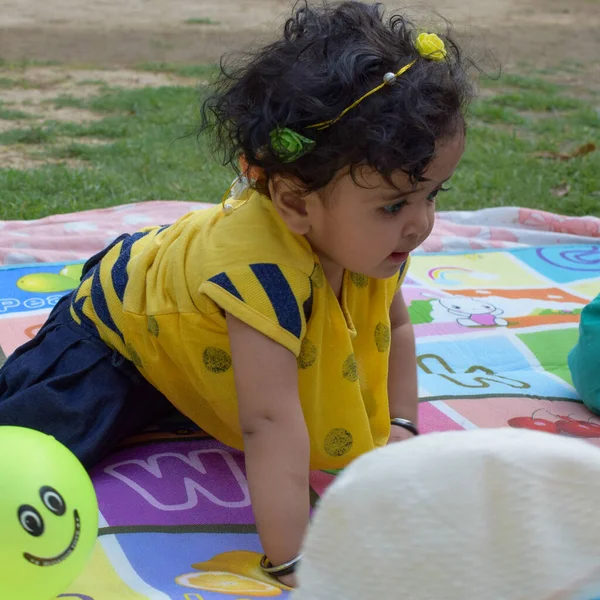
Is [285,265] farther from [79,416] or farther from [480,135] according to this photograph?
[480,135]

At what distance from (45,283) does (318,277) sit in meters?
1.21

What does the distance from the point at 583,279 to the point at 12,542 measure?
204 cm

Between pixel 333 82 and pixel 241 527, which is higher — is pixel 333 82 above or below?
above

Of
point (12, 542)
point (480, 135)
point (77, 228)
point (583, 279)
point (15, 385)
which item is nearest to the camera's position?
point (12, 542)

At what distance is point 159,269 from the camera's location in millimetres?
1598

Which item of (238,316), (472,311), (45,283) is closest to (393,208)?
(238,316)

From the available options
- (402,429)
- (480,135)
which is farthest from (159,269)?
(480,135)

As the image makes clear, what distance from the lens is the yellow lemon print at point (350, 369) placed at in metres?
1.55

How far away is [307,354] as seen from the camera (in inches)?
59.5

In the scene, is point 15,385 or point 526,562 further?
point 15,385

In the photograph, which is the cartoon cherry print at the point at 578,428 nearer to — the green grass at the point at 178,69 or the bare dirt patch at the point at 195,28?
the green grass at the point at 178,69

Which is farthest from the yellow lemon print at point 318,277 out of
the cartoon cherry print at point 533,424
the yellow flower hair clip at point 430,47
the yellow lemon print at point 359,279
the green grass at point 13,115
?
the green grass at point 13,115

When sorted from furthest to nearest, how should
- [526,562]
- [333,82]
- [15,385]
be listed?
1. [15,385]
2. [333,82]
3. [526,562]

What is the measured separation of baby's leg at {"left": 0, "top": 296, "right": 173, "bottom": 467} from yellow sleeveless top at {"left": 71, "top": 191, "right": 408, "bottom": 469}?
0.13ft
